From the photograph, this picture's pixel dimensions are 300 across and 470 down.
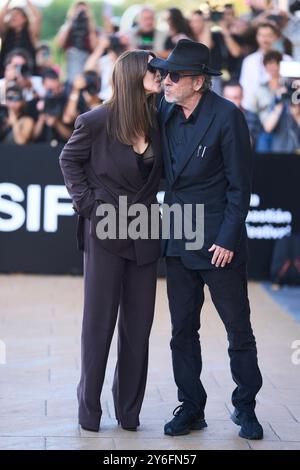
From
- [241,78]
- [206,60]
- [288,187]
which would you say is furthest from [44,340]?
[241,78]

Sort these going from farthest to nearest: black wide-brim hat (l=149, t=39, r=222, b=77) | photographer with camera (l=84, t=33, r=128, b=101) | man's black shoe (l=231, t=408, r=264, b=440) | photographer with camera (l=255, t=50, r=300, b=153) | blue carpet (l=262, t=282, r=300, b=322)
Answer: photographer with camera (l=84, t=33, r=128, b=101)
photographer with camera (l=255, t=50, r=300, b=153)
blue carpet (l=262, t=282, r=300, b=322)
man's black shoe (l=231, t=408, r=264, b=440)
black wide-brim hat (l=149, t=39, r=222, b=77)

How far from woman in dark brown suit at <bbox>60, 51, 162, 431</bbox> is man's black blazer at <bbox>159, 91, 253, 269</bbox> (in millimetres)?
166

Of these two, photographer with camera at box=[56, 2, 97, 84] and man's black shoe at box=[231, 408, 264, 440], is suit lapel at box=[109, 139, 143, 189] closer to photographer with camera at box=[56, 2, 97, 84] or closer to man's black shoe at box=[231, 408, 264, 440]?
man's black shoe at box=[231, 408, 264, 440]

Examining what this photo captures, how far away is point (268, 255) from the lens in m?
10.1

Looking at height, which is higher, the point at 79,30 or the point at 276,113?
the point at 79,30

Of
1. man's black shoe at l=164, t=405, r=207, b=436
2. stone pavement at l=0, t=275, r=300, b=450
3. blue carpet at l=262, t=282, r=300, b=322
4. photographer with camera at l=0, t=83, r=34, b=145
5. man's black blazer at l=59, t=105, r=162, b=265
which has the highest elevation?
man's black blazer at l=59, t=105, r=162, b=265

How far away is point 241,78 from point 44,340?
174 inches

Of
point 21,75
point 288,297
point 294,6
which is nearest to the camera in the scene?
point 288,297

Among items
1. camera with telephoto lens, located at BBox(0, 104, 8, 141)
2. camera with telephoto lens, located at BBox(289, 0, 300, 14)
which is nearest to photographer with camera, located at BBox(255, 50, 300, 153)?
camera with telephoto lens, located at BBox(289, 0, 300, 14)

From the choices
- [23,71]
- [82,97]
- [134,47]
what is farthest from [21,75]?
[134,47]

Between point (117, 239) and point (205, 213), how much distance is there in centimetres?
47

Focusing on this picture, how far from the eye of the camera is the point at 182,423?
5.01 m

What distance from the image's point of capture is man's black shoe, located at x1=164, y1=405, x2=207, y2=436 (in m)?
4.99

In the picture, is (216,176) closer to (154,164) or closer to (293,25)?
(154,164)
